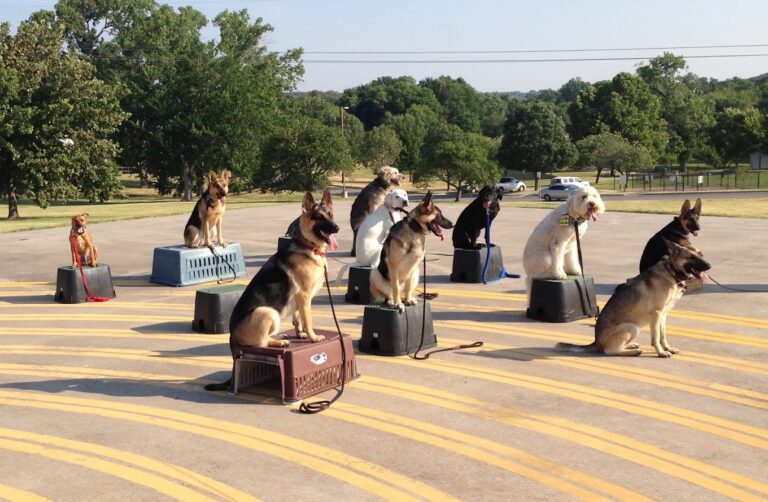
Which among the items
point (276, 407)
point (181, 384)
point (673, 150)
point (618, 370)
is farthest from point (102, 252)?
point (673, 150)

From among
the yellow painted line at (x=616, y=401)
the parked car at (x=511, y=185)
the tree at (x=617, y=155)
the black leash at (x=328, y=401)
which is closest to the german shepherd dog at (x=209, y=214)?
the yellow painted line at (x=616, y=401)

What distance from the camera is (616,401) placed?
830 centimetres

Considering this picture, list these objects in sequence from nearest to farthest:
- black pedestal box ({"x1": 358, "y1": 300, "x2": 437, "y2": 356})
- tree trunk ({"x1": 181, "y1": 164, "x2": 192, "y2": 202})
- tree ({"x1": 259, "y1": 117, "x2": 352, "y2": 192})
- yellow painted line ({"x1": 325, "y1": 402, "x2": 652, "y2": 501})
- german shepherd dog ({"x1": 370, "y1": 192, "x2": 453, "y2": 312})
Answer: yellow painted line ({"x1": 325, "y1": 402, "x2": 652, "y2": 501}) < black pedestal box ({"x1": 358, "y1": 300, "x2": 437, "y2": 356}) < german shepherd dog ({"x1": 370, "y1": 192, "x2": 453, "y2": 312}) < tree ({"x1": 259, "y1": 117, "x2": 352, "y2": 192}) < tree trunk ({"x1": 181, "y1": 164, "x2": 192, "y2": 202})

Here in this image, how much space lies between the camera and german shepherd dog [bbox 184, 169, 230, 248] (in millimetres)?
15648

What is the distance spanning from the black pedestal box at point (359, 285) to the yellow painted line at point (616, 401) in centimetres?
377

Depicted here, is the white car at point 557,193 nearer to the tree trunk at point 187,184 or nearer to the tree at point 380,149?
the tree trunk at point 187,184

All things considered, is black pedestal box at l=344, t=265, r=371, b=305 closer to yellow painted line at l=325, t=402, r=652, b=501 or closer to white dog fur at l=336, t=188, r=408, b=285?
white dog fur at l=336, t=188, r=408, b=285

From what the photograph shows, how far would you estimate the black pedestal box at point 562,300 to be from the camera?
39.6ft

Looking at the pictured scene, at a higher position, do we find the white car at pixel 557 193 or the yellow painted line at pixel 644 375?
the white car at pixel 557 193

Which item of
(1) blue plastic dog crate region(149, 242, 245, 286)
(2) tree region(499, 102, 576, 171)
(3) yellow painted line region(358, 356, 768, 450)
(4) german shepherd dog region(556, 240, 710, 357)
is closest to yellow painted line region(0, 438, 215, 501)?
(3) yellow painted line region(358, 356, 768, 450)

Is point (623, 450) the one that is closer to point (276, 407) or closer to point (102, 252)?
point (276, 407)

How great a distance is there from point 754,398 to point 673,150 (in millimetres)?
87410

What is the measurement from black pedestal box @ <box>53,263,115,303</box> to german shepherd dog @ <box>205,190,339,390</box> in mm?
7223

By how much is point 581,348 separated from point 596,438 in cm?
300
